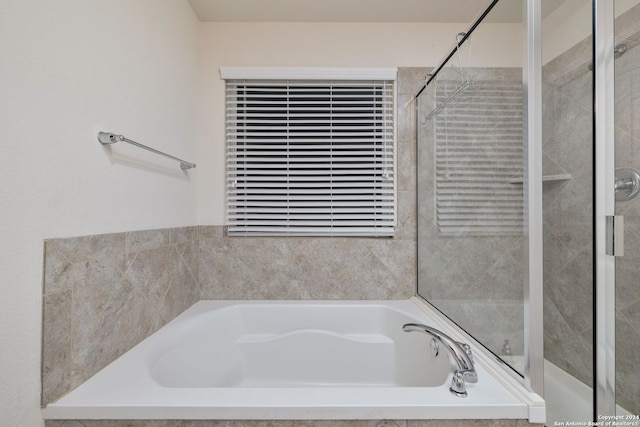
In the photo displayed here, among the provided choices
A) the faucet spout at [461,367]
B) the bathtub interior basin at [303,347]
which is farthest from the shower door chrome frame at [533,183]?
the bathtub interior basin at [303,347]

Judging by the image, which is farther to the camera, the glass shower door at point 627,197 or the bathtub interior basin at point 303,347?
the bathtub interior basin at point 303,347

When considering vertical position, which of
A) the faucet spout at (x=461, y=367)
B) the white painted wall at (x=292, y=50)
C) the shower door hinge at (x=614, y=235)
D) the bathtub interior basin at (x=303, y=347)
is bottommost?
the bathtub interior basin at (x=303, y=347)

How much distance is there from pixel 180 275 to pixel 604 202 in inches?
76.3

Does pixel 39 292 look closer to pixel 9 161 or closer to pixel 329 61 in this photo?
pixel 9 161

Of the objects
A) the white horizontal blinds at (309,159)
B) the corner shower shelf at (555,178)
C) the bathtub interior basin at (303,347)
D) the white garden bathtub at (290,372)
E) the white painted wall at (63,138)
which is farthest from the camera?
the white horizontal blinds at (309,159)

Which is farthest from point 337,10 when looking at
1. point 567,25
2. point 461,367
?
point 461,367

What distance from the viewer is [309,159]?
1907mm

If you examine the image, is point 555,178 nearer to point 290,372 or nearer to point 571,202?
point 571,202

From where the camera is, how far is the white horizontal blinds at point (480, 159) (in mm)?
1009

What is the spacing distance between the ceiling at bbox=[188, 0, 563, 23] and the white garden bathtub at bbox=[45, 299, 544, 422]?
189 cm

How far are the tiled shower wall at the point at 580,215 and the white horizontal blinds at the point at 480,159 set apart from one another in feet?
0.31

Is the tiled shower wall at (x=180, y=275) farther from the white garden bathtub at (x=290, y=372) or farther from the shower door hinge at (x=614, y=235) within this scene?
the shower door hinge at (x=614, y=235)

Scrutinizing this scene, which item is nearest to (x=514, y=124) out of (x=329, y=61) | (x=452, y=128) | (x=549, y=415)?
(x=452, y=128)

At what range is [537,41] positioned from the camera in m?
0.92
